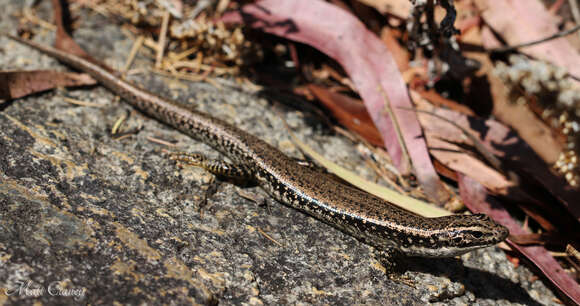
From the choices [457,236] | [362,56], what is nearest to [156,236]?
[457,236]

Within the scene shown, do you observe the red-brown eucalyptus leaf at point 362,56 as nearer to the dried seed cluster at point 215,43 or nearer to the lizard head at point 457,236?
the dried seed cluster at point 215,43

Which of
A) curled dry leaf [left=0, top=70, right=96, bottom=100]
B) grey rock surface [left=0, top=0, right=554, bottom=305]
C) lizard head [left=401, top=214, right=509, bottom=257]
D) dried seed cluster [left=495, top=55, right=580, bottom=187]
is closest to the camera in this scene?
grey rock surface [left=0, top=0, right=554, bottom=305]

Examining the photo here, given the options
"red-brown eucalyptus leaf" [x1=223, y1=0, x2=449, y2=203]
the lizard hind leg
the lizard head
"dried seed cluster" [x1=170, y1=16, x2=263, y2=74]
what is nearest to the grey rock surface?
the lizard hind leg

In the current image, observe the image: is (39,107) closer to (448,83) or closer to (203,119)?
(203,119)

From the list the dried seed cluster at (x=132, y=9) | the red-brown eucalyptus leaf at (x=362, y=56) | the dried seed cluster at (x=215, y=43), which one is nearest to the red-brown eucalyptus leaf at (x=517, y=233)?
the red-brown eucalyptus leaf at (x=362, y=56)

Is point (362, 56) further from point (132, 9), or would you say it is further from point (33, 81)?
point (33, 81)

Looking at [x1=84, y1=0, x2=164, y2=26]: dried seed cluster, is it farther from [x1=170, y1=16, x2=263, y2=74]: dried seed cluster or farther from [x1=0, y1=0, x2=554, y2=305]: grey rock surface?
[x1=0, y1=0, x2=554, y2=305]: grey rock surface
